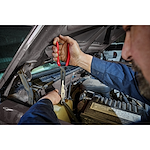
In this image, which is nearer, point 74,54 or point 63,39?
point 63,39

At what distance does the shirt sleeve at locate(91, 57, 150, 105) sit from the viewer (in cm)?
84

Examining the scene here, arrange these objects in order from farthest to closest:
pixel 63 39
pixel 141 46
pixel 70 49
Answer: pixel 70 49 < pixel 63 39 < pixel 141 46

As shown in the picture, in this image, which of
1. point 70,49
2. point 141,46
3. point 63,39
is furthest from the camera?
point 70,49

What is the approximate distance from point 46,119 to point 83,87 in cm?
92

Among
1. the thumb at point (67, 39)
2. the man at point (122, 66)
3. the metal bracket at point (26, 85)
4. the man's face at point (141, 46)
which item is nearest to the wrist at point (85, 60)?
the man at point (122, 66)

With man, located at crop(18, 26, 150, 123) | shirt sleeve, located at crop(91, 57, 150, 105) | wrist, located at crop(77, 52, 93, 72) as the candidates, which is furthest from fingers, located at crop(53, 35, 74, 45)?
shirt sleeve, located at crop(91, 57, 150, 105)

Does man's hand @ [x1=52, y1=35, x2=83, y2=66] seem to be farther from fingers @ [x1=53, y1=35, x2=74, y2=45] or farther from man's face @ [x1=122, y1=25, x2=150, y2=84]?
man's face @ [x1=122, y1=25, x2=150, y2=84]

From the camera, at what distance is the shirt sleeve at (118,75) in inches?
33.1

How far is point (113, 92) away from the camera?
1604mm

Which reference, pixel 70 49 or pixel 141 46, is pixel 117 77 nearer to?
pixel 141 46

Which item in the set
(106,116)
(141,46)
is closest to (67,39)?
(141,46)

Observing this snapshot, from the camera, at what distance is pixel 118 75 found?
2.87 feet

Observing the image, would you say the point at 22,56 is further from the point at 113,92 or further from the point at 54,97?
the point at 113,92
